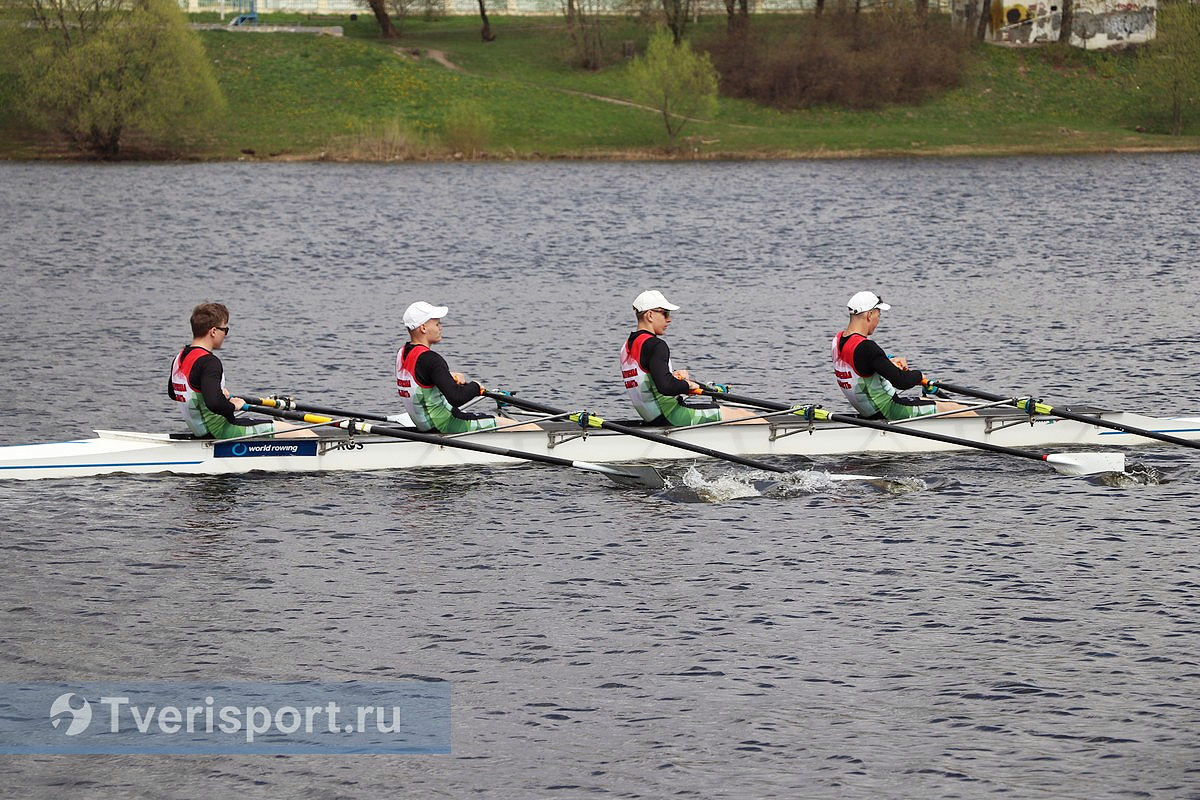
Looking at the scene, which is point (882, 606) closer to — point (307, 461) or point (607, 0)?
point (307, 461)

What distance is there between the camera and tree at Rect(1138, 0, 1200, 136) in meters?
88.2

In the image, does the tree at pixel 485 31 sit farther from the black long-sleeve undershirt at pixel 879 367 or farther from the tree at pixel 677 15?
the black long-sleeve undershirt at pixel 879 367

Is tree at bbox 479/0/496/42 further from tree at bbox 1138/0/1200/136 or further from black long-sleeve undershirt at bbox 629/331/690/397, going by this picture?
black long-sleeve undershirt at bbox 629/331/690/397

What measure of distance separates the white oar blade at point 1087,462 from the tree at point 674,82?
65.4m

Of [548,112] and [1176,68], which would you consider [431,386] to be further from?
[1176,68]

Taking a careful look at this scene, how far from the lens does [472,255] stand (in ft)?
172

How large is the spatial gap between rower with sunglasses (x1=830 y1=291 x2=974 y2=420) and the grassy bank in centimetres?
6395

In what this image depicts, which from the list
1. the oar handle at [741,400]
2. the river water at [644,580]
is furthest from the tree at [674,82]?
the oar handle at [741,400]

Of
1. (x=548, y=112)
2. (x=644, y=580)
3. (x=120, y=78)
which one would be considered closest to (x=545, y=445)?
(x=644, y=580)

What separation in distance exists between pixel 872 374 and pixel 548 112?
230ft

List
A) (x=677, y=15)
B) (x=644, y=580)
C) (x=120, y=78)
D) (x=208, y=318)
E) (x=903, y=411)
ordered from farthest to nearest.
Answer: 1. (x=677, y=15)
2. (x=120, y=78)
3. (x=903, y=411)
4. (x=208, y=318)
5. (x=644, y=580)

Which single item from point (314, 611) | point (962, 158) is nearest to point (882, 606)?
point (314, 611)

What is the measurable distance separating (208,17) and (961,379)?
89471 millimetres

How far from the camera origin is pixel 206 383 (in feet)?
68.1
